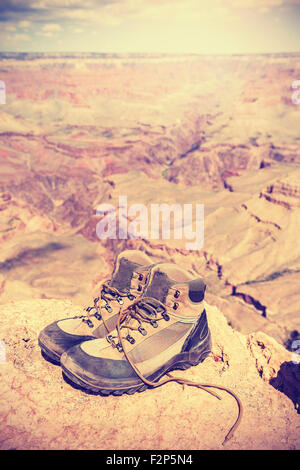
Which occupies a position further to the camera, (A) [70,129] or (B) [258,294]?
(A) [70,129]

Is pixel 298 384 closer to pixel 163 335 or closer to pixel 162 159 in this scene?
pixel 163 335

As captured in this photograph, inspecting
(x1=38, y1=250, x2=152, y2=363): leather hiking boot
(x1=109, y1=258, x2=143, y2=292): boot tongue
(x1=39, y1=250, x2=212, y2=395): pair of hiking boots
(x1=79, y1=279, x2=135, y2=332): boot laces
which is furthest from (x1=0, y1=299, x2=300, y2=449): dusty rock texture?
(x1=109, y1=258, x2=143, y2=292): boot tongue

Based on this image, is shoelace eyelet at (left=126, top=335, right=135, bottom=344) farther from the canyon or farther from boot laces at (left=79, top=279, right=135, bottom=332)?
the canyon

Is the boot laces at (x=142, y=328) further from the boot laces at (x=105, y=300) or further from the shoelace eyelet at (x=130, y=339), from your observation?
the boot laces at (x=105, y=300)

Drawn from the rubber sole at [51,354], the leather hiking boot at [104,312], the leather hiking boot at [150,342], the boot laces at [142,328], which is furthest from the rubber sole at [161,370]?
the leather hiking boot at [104,312]

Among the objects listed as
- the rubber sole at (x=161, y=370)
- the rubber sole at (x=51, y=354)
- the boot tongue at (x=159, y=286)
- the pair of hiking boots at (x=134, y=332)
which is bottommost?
the rubber sole at (x=161, y=370)
